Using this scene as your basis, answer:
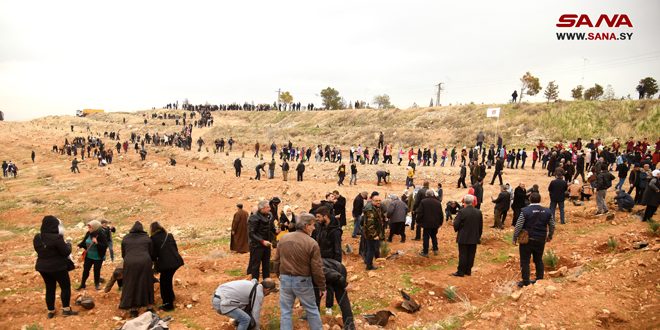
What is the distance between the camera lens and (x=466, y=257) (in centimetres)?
839

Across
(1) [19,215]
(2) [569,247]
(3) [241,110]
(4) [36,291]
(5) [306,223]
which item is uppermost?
(3) [241,110]

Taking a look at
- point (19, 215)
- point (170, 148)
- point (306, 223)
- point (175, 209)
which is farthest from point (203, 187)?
point (306, 223)

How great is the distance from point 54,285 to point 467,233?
7.44m

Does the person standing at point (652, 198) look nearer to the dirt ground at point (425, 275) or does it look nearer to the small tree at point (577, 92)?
the dirt ground at point (425, 275)

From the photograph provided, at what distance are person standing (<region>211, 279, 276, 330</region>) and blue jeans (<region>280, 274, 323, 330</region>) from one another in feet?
1.32

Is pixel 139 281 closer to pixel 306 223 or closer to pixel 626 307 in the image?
pixel 306 223

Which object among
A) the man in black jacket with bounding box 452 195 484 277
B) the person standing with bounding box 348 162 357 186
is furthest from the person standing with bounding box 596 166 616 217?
the person standing with bounding box 348 162 357 186

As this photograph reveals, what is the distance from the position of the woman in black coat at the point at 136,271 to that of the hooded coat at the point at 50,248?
954 mm

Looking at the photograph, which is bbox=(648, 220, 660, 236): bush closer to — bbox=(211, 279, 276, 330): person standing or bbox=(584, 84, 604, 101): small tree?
bbox=(211, 279, 276, 330): person standing

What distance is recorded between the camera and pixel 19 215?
2202 cm

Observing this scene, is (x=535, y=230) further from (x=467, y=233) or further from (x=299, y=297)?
(x=299, y=297)

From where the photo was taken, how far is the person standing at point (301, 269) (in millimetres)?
5203

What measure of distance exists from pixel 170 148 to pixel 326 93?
1782 inches

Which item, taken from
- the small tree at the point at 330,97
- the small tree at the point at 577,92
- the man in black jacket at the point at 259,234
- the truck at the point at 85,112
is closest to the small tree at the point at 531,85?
the small tree at the point at 577,92
